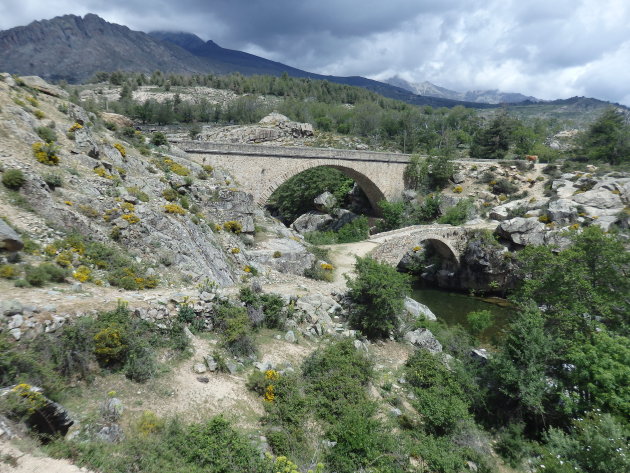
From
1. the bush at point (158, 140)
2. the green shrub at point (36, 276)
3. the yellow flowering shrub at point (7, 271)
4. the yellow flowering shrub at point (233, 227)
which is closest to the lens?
the yellow flowering shrub at point (7, 271)

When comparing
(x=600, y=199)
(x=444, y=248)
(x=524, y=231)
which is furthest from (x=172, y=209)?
(x=600, y=199)

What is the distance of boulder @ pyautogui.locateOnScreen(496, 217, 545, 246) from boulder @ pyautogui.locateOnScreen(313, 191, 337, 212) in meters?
19.4

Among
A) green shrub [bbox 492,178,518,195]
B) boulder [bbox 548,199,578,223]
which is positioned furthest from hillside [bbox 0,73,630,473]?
green shrub [bbox 492,178,518,195]

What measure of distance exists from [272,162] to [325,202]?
45.4 feet

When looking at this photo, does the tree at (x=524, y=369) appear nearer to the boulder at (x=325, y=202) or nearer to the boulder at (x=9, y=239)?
the boulder at (x=9, y=239)

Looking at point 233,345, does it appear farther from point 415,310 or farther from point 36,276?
point 415,310

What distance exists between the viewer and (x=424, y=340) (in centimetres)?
1425

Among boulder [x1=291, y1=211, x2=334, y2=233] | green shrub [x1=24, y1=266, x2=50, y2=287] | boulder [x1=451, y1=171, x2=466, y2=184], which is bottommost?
boulder [x1=291, y1=211, x2=334, y2=233]

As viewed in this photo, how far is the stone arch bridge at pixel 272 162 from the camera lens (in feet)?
86.0

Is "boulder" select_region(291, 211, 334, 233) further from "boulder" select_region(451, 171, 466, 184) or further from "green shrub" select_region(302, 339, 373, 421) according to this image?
"green shrub" select_region(302, 339, 373, 421)

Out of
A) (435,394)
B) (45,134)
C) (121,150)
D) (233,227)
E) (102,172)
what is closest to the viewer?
(435,394)

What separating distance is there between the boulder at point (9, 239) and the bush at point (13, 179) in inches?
106

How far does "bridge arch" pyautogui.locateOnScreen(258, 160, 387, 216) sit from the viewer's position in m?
29.1

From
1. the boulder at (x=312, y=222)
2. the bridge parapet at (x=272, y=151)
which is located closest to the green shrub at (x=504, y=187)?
the bridge parapet at (x=272, y=151)
